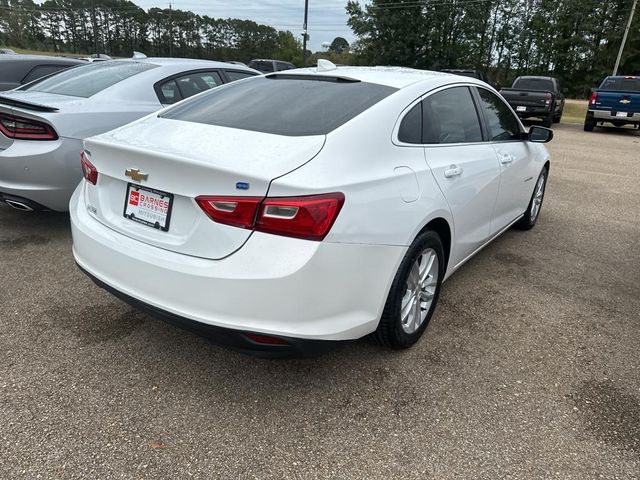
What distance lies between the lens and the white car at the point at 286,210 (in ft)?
6.40

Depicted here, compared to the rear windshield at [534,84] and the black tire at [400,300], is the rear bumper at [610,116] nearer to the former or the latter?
the rear windshield at [534,84]

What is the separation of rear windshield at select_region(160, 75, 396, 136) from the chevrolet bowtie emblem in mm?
528

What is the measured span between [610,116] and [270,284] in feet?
55.5

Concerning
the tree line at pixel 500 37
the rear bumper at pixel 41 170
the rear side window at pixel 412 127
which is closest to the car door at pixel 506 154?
the rear side window at pixel 412 127

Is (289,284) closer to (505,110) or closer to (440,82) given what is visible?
(440,82)

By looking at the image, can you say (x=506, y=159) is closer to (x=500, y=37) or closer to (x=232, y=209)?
(x=232, y=209)

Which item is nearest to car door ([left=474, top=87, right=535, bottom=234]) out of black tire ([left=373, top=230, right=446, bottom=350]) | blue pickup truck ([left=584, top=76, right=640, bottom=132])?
black tire ([left=373, top=230, right=446, bottom=350])

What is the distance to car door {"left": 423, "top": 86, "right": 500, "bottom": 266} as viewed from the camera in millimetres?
2803

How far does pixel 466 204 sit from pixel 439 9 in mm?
48034

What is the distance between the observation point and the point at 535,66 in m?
50.1

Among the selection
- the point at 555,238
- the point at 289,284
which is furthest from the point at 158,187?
the point at 555,238

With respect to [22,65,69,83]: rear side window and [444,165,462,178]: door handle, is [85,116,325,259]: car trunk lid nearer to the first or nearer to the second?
[444,165,462,178]: door handle

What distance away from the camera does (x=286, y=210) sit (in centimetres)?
192

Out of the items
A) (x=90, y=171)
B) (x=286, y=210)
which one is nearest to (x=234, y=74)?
(x=90, y=171)
